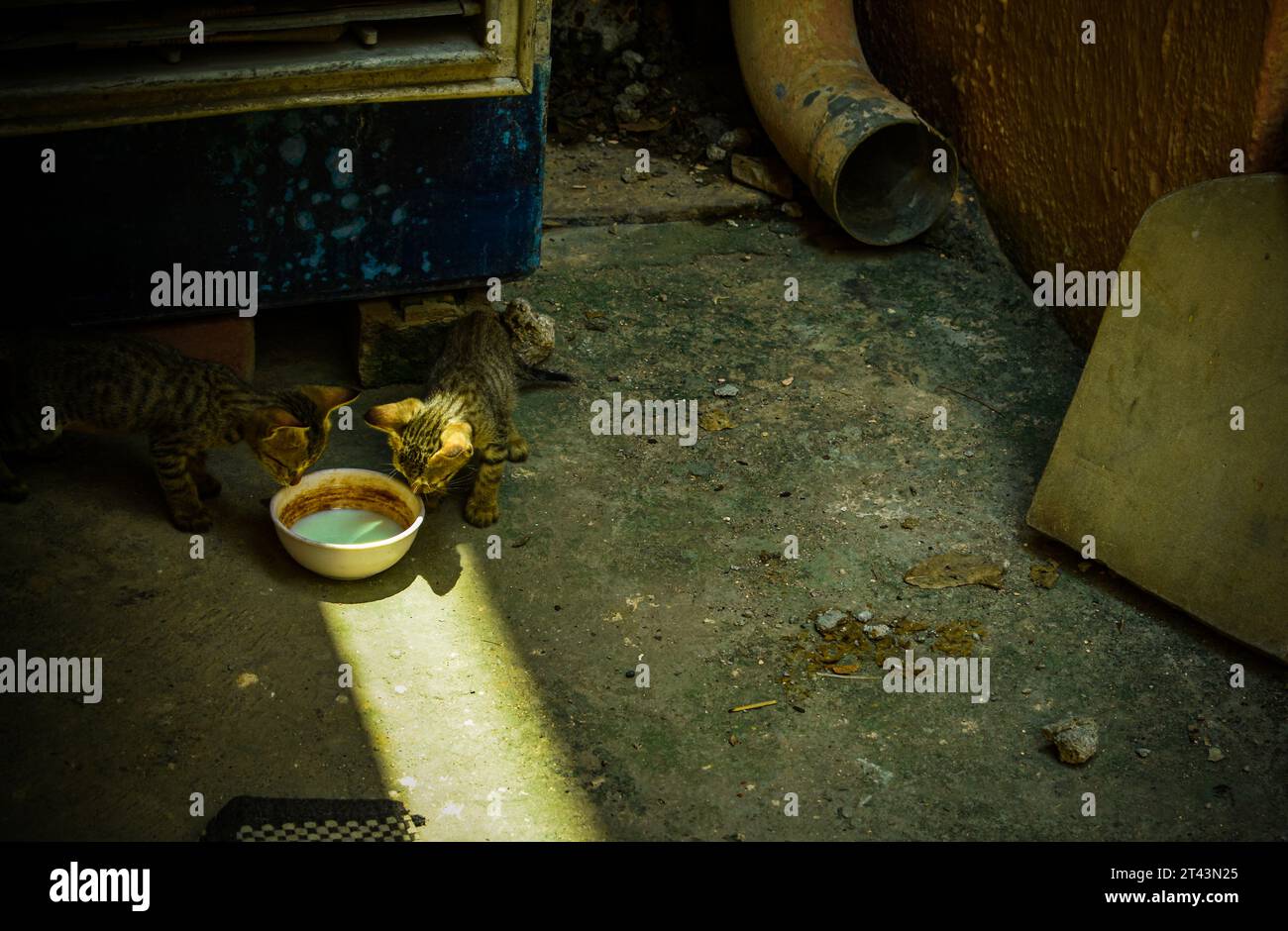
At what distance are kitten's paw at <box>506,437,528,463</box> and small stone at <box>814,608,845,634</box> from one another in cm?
140

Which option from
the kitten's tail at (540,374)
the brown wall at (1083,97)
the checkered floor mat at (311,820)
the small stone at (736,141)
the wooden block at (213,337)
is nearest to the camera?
the checkered floor mat at (311,820)

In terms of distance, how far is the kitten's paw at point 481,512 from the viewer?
4703 mm

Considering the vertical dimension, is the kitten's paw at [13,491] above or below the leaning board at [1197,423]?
below

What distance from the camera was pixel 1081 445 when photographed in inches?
183

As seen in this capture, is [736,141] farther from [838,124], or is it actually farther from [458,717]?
[458,717]

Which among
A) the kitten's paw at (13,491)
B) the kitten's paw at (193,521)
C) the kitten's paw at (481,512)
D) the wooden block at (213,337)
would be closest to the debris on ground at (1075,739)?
the kitten's paw at (481,512)

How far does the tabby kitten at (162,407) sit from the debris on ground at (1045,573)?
256 centimetres

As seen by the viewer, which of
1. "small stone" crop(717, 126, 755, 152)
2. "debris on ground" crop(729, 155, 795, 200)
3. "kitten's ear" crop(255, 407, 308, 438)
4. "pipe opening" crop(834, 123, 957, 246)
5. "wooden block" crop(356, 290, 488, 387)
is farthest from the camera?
"small stone" crop(717, 126, 755, 152)

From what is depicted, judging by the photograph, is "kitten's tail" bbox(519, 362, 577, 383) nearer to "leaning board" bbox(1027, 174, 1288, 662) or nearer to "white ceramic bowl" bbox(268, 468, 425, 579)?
"white ceramic bowl" bbox(268, 468, 425, 579)

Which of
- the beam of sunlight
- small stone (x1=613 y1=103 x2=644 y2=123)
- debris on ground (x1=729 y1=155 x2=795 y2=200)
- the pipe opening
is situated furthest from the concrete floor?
small stone (x1=613 y1=103 x2=644 y2=123)

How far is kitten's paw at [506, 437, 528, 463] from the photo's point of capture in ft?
16.6

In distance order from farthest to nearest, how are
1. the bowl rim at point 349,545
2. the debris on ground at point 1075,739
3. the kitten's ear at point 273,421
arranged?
the kitten's ear at point 273,421
the bowl rim at point 349,545
the debris on ground at point 1075,739

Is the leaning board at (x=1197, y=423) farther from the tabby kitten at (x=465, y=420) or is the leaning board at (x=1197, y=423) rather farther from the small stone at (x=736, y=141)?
the small stone at (x=736, y=141)
